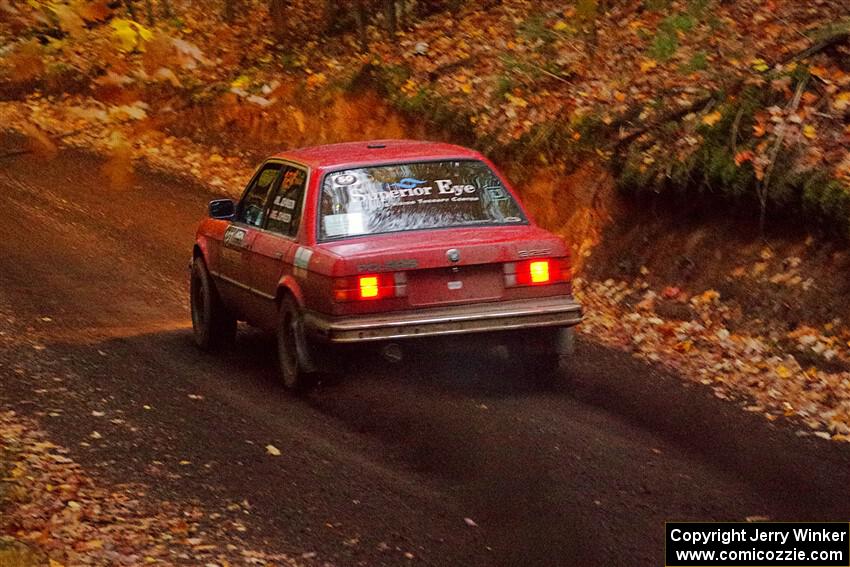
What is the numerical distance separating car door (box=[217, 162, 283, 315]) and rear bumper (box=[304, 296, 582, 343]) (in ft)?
4.45

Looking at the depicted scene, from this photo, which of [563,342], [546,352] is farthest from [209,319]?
[563,342]

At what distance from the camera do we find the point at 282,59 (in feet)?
75.4

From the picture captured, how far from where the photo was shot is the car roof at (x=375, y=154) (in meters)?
9.32

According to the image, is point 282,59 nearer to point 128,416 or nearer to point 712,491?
point 128,416

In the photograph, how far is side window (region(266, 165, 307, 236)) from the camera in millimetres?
9164

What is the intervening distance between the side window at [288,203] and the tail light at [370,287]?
0.93 m

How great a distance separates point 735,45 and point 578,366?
19.3 ft

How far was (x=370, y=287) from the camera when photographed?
8.31m

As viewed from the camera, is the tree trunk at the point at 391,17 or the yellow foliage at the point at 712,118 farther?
the tree trunk at the point at 391,17

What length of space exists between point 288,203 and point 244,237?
2.22 feet

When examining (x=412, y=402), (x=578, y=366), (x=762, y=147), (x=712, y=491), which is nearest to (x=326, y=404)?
(x=412, y=402)

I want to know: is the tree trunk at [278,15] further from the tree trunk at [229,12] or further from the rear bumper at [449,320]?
the rear bumper at [449,320]

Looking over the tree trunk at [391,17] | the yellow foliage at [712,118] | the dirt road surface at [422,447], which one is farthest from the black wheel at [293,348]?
the tree trunk at [391,17]

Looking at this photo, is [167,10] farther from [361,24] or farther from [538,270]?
[538,270]
